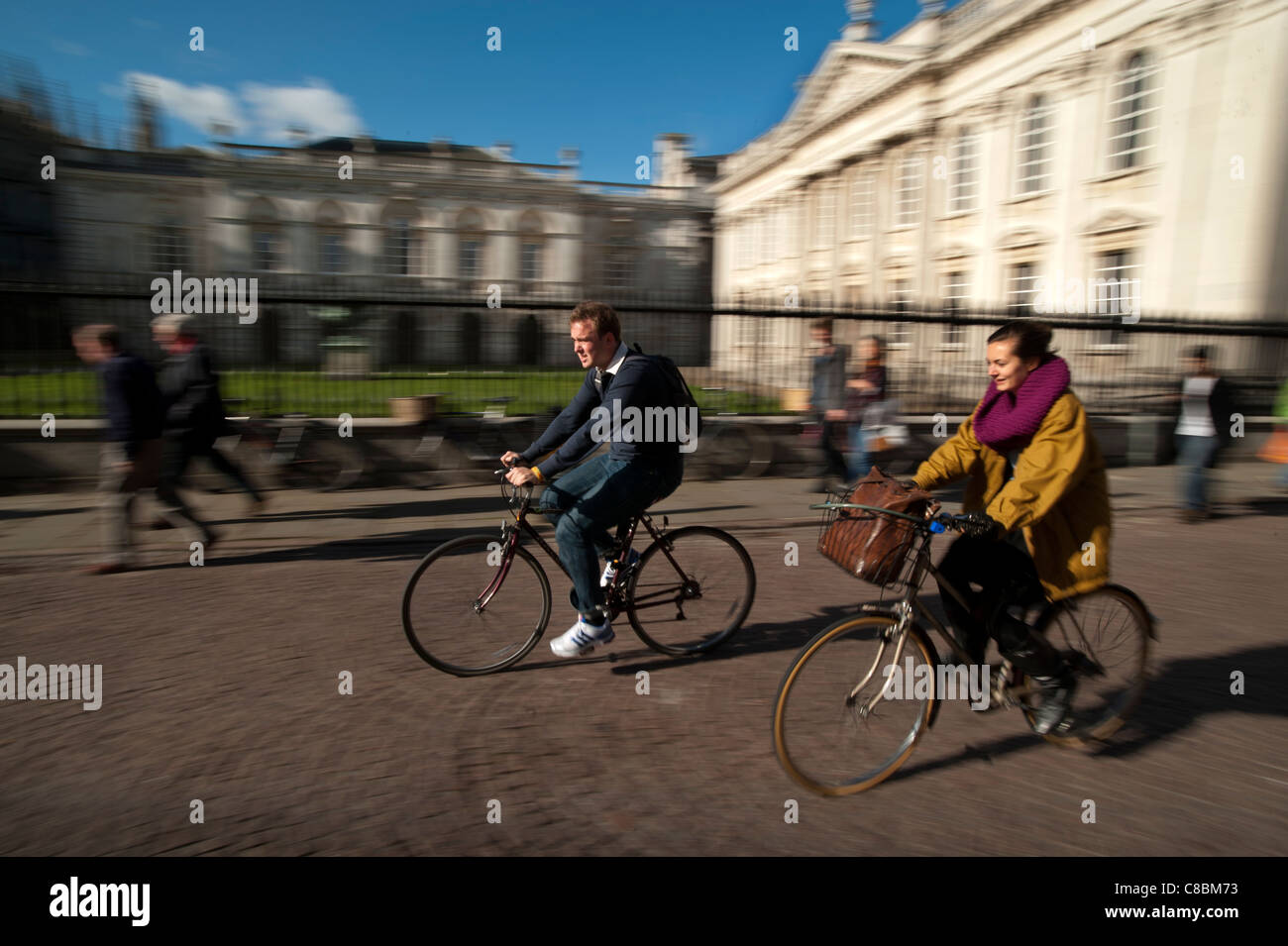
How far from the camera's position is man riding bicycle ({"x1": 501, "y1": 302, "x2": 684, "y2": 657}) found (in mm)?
4164

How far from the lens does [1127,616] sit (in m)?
3.73

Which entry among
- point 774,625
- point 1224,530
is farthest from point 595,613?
point 1224,530

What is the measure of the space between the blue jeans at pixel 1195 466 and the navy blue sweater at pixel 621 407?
6.84 m

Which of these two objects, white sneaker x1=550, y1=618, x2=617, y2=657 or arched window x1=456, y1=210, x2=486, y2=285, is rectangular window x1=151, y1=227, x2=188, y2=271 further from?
white sneaker x1=550, y1=618, x2=617, y2=657

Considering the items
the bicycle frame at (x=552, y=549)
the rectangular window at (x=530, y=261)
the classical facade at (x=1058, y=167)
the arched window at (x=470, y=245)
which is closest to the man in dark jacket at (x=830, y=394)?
the classical facade at (x=1058, y=167)

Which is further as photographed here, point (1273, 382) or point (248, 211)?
point (248, 211)

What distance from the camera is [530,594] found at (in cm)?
446

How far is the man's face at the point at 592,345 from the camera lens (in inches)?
169

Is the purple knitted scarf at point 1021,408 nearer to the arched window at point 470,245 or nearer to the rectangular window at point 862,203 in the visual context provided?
the rectangular window at point 862,203

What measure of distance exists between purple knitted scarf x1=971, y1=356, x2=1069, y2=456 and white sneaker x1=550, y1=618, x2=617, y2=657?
80.2 inches

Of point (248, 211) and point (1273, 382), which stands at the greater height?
point (248, 211)

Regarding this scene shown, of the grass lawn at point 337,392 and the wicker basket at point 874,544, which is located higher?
the grass lawn at point 337,392
